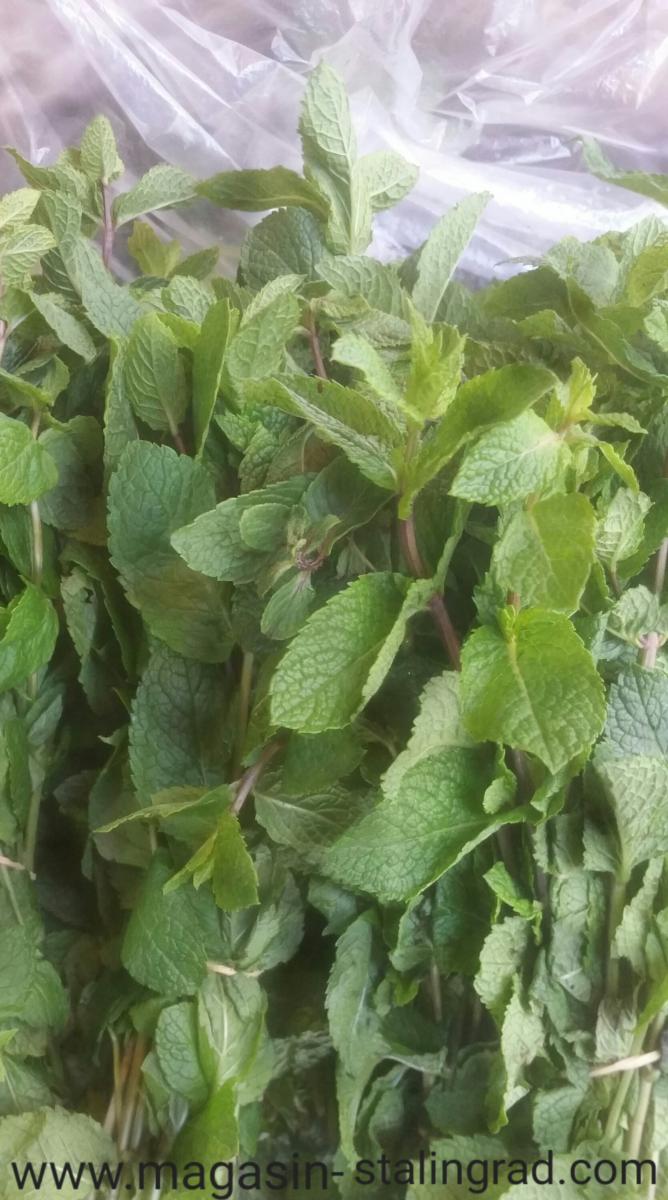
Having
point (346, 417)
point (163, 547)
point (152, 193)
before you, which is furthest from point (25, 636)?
point (152, 193)

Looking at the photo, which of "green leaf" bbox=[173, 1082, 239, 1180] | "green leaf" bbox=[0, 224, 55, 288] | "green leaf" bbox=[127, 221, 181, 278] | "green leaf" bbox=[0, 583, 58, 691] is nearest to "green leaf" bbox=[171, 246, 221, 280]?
"green leaf" bbox=[127, 221, 181, 278]

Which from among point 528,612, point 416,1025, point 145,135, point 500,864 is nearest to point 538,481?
point 528,612

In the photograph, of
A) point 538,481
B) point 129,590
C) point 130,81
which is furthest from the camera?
point 130,81

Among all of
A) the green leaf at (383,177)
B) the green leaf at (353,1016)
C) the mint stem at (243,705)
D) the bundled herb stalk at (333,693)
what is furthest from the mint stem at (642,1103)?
→ the green leaf at (383,177)

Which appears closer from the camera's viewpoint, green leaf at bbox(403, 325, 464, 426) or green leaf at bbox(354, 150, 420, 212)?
green leaf at bbox(403, 325, 464, 426)

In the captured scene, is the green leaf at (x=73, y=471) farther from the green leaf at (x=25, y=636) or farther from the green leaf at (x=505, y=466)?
the green leaf at (x=505, y=466)

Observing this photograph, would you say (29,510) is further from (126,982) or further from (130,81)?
(130,81)

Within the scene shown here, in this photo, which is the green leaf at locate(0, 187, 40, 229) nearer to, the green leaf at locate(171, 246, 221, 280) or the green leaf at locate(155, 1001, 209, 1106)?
the green leaf at locate(171, 246, 221, 280)
